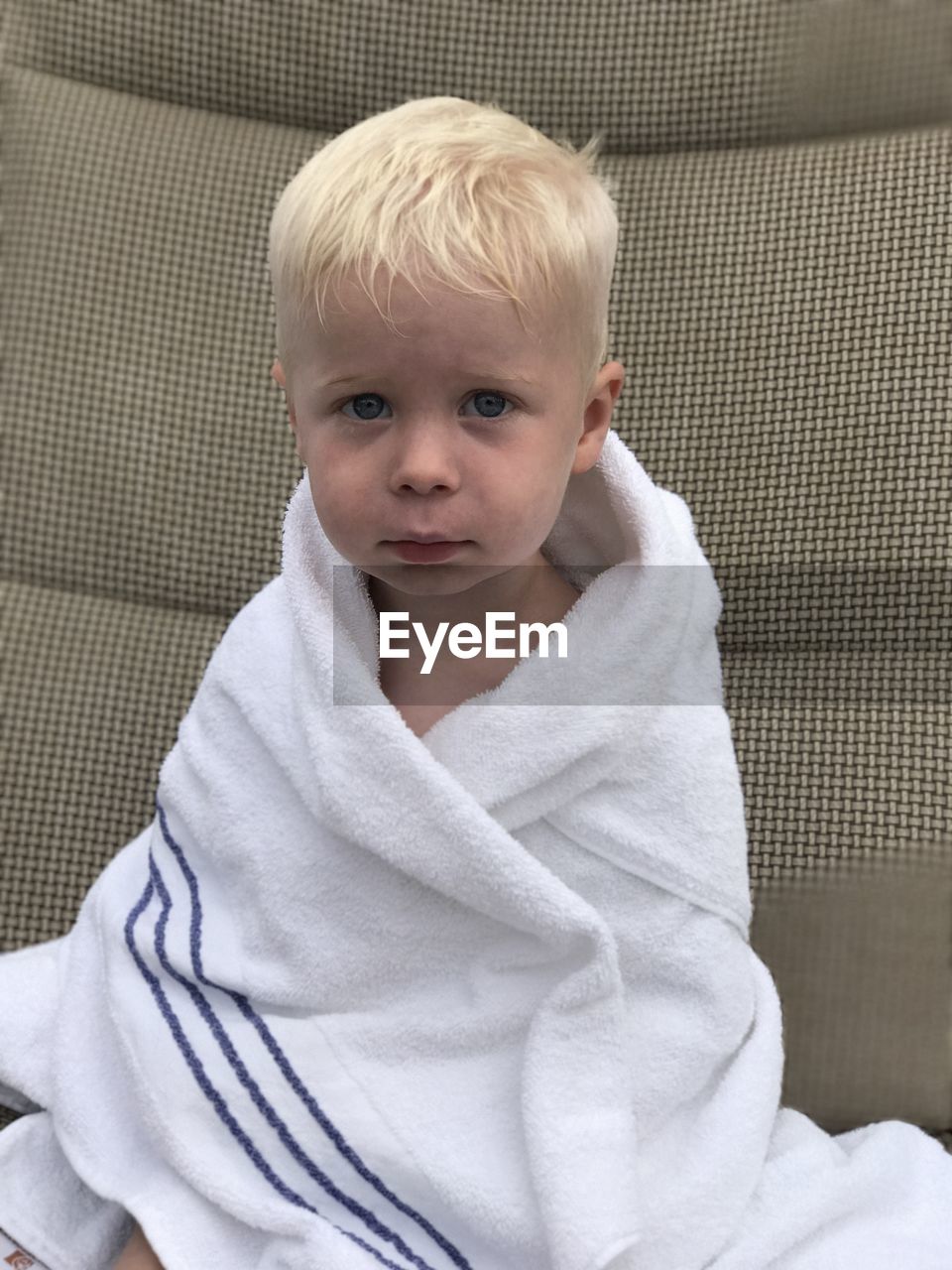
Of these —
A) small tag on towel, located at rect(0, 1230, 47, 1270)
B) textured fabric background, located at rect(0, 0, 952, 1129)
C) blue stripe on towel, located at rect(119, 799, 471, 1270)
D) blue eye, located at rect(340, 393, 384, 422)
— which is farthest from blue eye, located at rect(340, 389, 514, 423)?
small tag on towel, located at rect(0, 1230, 47, 1270)

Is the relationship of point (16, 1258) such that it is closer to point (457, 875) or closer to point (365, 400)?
point (457, 875)

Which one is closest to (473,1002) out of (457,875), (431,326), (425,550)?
(457,875)

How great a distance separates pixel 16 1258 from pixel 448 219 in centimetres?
69

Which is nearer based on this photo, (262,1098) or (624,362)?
(262,1098)

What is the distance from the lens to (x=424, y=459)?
0.72 meters

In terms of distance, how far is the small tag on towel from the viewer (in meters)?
0.86

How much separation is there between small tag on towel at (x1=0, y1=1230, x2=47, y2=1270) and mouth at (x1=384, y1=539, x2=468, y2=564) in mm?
513

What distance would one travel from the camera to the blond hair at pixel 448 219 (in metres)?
0.72

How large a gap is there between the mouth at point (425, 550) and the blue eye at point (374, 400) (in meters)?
0.07

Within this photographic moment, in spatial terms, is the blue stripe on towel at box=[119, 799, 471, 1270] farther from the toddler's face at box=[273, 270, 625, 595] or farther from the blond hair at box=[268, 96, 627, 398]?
the blond hair at box=[268, 96, 627, 398]

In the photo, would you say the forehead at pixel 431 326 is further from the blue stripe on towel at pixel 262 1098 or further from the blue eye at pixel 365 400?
the blue stripe on towel at pixel 262 1098

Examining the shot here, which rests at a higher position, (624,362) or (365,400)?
(624,362)

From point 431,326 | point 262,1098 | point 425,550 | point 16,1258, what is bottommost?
point 16,1258

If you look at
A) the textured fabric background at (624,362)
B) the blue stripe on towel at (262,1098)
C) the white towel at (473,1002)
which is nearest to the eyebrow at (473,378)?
the white towel at (473,1002)
